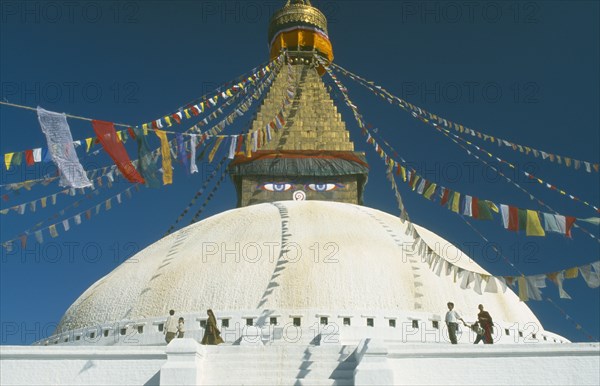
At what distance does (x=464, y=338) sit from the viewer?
12.4 metres

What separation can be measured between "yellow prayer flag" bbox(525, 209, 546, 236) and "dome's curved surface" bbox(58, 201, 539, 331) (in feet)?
7.81

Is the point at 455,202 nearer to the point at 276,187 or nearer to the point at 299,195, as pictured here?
the point at 299,195

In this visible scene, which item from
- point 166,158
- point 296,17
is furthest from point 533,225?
point 296,17

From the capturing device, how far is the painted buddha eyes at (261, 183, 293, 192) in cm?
1972

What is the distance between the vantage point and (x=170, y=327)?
39.3 ft

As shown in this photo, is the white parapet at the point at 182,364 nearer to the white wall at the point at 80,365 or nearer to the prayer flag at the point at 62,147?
the white wall at the point at 80,365

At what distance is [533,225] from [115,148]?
6.53 metres

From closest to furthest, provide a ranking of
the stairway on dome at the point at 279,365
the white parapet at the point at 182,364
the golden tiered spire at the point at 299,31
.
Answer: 1. the white parapet at the point at 182,364
2. the stairway on dome at the point at 279,365
3. the golden tiered spire at the point at 299,31

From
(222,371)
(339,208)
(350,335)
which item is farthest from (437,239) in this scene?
(222,371)

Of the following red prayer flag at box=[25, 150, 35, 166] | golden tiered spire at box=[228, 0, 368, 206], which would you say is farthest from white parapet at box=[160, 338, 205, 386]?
golden tiered spire at box=[228, 0, 368, 206]

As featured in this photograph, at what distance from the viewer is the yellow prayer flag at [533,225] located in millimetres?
10828

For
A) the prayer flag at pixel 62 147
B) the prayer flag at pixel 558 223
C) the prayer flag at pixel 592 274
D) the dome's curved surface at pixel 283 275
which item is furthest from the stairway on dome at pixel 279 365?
the prayer flag at pixel 558 223

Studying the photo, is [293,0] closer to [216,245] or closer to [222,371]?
[216,245]

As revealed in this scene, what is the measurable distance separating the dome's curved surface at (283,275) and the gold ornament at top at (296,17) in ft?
37.0
